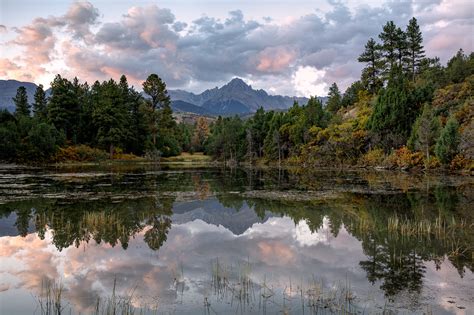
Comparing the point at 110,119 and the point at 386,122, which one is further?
the point at 110,119

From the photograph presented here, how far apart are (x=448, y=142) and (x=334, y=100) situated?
62509mm

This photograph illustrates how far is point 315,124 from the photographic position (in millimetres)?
93250

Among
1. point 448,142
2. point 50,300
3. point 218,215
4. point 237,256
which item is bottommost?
point 218,215

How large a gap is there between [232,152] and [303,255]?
105 metres

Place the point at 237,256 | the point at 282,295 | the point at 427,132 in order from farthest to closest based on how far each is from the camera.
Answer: the point at 427,132
the point at 237,256
the point at 282,295

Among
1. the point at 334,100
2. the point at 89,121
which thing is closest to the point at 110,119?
the point at 89,121

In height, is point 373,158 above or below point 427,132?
→ below

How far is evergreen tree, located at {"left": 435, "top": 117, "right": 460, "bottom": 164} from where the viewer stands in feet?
170

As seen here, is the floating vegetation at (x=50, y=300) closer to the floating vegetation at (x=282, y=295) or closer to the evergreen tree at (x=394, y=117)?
the floating vegetation at (x=282, y=295)

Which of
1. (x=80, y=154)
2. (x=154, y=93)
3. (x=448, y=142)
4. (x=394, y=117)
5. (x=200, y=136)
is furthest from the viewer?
(x=200, y=136)

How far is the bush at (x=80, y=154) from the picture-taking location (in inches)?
3344

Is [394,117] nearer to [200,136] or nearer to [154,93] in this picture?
[154,93]

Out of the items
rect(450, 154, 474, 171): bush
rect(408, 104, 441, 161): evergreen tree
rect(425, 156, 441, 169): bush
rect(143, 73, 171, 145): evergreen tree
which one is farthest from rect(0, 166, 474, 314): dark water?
rect(143, 73, 171, 145): evergreen tree

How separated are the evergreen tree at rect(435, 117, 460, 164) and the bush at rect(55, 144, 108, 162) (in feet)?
228
